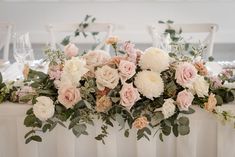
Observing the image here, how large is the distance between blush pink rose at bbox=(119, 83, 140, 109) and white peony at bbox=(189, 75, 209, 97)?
0.57ft

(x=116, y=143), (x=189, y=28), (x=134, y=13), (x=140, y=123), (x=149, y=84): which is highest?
(x=134, y=13)

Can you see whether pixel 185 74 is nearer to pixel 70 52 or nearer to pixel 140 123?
pixel 140 123

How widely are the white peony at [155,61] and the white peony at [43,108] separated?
29 centimetres

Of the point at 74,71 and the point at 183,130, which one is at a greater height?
the point at 74,71

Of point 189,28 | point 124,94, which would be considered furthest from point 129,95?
point 189,28

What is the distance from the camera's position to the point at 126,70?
1273 millimetres

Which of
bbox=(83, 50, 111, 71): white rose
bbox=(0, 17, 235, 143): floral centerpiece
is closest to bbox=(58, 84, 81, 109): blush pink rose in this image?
bbox=(0, 17, 235, 143): floral centerpiece

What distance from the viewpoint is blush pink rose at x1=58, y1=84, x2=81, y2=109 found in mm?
1271

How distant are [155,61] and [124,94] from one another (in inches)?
5.3

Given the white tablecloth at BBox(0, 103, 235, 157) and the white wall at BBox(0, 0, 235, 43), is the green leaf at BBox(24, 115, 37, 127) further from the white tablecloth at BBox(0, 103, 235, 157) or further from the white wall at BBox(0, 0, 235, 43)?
the white wall at BBox(0, 0, 235, 43)

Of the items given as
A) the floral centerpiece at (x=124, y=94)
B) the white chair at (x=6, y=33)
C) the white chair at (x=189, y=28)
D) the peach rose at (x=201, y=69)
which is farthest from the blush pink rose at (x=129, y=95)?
the white chair at (x=6, y=33)

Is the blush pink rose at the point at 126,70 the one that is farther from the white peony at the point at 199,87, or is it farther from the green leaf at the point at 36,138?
the green leaf at the point at 36,138

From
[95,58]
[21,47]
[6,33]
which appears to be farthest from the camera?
[6,33]

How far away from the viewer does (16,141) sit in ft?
4.75
